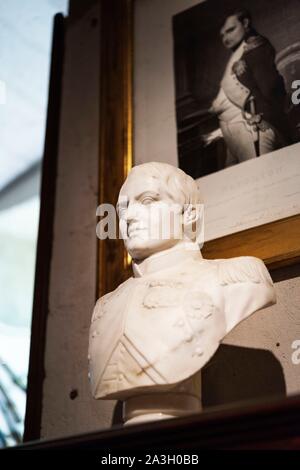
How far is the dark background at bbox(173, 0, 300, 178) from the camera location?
1991 mm

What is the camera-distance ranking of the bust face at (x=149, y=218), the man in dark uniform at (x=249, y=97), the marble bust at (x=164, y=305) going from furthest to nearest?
the man in dark uniform at (x=249, y=97)
the bust face at (x=149, y=218)
the marble bust at (x=164, y=305)

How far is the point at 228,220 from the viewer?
1875 millimetres

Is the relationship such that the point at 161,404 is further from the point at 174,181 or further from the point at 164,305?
the point at 174,181

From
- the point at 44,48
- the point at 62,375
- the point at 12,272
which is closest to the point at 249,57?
the point at 62,375

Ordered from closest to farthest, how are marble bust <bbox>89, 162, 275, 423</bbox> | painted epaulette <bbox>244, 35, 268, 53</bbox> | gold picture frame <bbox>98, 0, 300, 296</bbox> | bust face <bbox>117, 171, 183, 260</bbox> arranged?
marble bust <bbox>89, 162, 275, 423</bbox>
bust face <bbox>117, 171, 183, 260</bbox>
gold picture frame <bbox>98, 0, 300, 296</bbox>
painted epaulette <bbox>244, 35, 268, 53</bbox>

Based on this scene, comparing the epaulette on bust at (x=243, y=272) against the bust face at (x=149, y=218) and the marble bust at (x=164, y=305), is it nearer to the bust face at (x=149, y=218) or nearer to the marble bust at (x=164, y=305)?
the marble bust at (x=164, y=305)

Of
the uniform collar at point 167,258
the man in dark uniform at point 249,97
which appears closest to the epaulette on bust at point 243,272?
the uniform collar at point 167,258

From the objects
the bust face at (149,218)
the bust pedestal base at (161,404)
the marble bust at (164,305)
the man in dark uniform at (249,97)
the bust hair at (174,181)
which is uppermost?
the man in dark uniform at (249,97)

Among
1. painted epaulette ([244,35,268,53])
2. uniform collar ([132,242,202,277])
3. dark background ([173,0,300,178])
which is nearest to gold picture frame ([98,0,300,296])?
dark background ([173,0,300,178])

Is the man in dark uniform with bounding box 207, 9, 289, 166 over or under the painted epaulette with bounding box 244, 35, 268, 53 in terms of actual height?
under

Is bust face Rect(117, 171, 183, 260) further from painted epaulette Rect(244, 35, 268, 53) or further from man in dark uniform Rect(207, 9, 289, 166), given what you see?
painted epaulette Rect(244, 35, 268, 53)

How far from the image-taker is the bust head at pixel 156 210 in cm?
150
